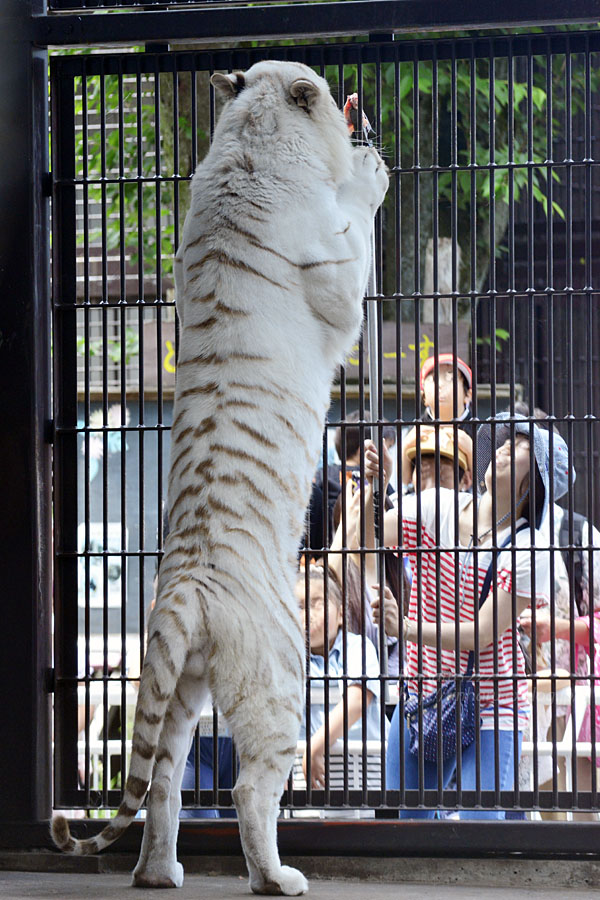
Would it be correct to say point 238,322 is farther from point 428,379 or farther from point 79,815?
point 79,815

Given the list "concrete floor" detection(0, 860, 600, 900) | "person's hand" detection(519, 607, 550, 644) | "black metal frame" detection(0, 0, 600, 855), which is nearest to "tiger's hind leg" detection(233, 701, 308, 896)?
"concrete floor" detection(0, 860, 600, 900)

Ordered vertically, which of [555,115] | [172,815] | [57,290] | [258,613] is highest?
[555,115]

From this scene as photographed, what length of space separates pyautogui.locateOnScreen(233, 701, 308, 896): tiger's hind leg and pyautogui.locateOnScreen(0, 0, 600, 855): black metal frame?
1.66ft

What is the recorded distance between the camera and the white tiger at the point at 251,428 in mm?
2494

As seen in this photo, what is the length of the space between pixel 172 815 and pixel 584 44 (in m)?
2.33

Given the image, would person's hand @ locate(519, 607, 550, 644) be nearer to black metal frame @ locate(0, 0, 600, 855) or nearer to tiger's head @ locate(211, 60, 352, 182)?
black metal frame @ locate(0, 0, 600, 855)

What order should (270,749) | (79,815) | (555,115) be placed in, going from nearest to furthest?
(270,749) → (79,815) → (555,115)

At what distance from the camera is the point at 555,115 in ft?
31.5

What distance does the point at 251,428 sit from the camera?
104 inches

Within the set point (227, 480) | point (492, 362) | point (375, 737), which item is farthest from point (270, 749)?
point (375, 737)

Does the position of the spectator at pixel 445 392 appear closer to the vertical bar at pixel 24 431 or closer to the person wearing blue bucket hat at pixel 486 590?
the person wearing blue bucket hat at pixel 486 590

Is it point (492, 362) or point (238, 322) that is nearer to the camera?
point (238, 322)

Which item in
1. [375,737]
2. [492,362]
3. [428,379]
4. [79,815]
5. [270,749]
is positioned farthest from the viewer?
[375,737]

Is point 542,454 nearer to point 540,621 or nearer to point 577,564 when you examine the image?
point 577,564
